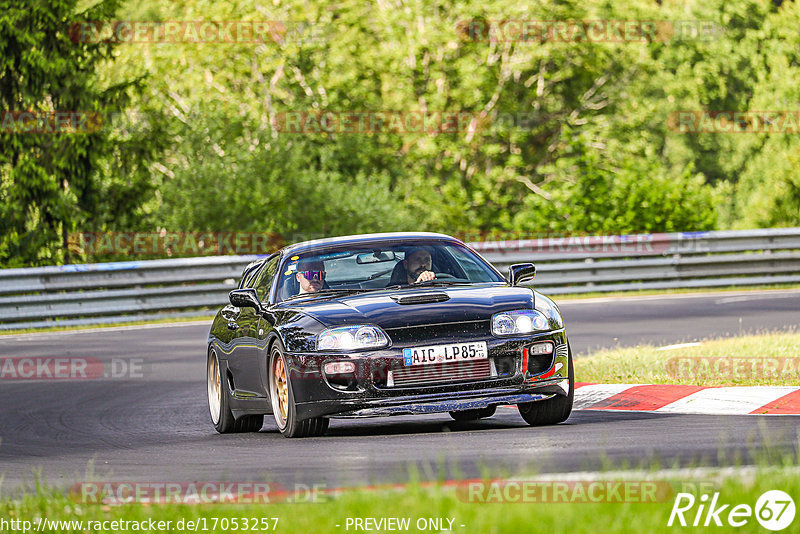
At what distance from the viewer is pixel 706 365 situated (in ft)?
39.0

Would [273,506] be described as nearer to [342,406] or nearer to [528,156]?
[342,406]

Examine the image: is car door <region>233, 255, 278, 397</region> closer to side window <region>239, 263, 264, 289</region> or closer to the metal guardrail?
side window <region>239, 263, 264, 289</region>

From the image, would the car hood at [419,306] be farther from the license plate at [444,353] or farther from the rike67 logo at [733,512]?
the rike67 logo at [733,512]

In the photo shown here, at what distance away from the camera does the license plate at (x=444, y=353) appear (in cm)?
866

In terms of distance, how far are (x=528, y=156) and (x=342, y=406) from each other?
128ft

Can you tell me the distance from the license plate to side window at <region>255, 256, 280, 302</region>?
201 cm

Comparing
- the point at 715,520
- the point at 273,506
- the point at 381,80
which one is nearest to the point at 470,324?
the point at 273,506

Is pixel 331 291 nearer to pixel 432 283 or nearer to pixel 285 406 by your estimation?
pixel 432 283

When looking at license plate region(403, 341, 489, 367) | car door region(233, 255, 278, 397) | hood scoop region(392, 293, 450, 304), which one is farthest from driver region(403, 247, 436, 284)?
license plate region(403, 341, 489, 367)

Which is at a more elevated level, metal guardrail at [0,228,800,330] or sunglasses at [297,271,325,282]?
sunglasses at [297,271,325,282]

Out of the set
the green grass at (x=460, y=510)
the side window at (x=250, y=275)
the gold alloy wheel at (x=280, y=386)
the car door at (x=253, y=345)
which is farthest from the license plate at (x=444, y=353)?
the side window at (x=250, y=275)

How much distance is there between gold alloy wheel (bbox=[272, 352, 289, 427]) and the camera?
9.23 metres

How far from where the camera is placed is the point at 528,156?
47.1 m

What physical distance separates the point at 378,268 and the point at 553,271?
16.1 meters
